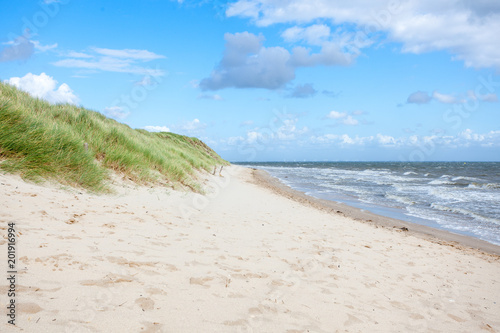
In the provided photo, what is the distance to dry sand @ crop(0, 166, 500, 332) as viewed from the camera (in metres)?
2.77

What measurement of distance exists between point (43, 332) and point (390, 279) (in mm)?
4811

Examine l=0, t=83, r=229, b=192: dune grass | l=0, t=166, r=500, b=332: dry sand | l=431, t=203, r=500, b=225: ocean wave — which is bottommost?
l=431, t=203, r=500, b=225: ocean wave

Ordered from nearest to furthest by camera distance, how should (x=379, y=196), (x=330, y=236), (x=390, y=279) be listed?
(x=390, y=279) < (x=330, y=236) < (x=379, y=196)

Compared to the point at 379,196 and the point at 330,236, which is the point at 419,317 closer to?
the point at 330,236

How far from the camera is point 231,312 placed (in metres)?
3.10

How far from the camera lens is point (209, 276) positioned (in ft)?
12.6

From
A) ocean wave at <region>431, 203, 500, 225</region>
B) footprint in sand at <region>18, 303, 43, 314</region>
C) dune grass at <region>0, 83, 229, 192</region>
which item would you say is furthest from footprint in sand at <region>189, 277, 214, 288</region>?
ocean wave at <region>431, 203, 500, 225</region>

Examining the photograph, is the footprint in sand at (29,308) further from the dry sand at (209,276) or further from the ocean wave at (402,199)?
the ocean wave at (402,199)

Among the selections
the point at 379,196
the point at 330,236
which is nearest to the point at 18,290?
the point at 330,236

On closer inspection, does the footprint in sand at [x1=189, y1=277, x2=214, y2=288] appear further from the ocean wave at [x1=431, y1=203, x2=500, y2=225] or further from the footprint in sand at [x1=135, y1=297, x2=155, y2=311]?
the ocean wave at [x1=431, y1=203, x2=500, y2=225]

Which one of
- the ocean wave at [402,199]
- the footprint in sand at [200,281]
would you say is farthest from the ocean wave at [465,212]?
the footprint in sand at [200,281]

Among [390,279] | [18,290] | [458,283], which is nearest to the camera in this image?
[18,290]

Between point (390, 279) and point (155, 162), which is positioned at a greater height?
point (155, 162)

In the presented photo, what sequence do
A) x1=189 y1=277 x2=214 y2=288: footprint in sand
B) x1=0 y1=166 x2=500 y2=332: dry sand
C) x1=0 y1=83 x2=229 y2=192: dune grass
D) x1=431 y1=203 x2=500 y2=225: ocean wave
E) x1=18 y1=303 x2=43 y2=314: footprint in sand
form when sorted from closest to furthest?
x1=18 y1=303 x2=43 y2=314: footprint in sand → x1=0 y1=166 x2=500 y2=332: dry sand → x1=189 y1=277 x2=214 y2=288: footprint in sand → x1=0 y1=83 x2=229 y2=192: dune grass → x1=431 y1=203 x2=500 y2=225: ocean wave
